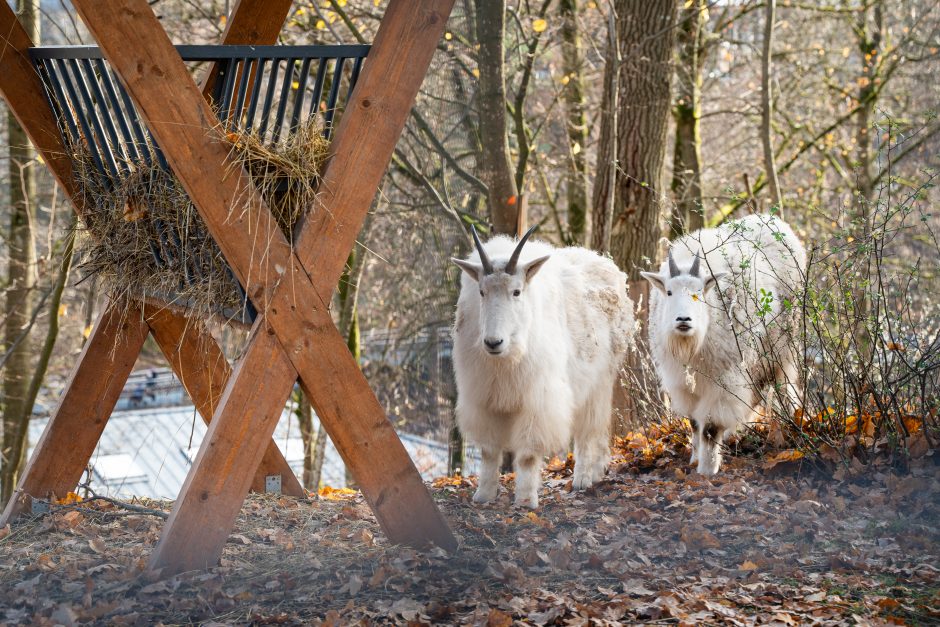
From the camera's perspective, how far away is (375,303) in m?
15.1

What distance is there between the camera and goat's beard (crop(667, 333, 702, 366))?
6387 mm

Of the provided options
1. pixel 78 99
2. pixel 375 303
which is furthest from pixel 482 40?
pixel 375 303

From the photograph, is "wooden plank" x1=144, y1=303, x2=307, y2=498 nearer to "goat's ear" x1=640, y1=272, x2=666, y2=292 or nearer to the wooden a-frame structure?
the wooden a-frame structure

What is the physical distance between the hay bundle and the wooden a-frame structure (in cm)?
11

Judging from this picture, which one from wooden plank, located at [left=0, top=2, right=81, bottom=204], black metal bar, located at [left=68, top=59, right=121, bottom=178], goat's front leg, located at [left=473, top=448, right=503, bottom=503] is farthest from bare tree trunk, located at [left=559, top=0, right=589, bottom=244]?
black metal bar, located at [left=68, top=59, right=121, bottom=178]

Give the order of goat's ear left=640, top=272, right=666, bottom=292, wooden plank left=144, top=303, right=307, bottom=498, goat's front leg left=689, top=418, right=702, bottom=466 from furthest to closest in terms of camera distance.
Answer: goat's front leg left=689, top=418, right=702, bottom=466 → goat's ear left=640, top=272, right=666, bottom=292 → wooden plank left=144, top=303, right=307, bottom=498

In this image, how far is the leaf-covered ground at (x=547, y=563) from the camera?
3797mm

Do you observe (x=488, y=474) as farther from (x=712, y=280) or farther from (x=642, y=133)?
(x=642, y=133)

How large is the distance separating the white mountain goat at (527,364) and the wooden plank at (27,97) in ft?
7.68

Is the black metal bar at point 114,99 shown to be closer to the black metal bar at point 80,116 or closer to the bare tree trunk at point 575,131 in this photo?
the black metal bar at point 80,116

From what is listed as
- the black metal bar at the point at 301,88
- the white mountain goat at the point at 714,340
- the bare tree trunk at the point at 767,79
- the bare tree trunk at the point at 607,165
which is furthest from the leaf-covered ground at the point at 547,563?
the bare tree trunk at the point at 767,79

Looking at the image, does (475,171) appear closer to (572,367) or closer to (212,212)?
(572,367)

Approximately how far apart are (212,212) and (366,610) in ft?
5.84

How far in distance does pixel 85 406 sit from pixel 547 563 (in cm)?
285
